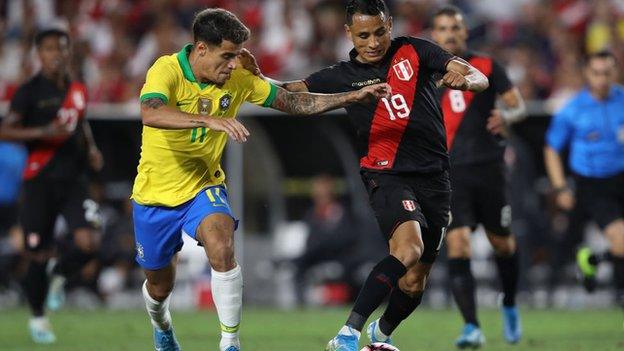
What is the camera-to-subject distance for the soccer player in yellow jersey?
860cm

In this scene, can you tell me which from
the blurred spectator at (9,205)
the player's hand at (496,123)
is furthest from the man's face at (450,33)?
the blurred spectator at (9,205)

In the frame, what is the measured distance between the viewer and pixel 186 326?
576 inches

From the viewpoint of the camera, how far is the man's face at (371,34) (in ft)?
29.6

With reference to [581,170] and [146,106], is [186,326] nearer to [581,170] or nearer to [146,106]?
[581,170]

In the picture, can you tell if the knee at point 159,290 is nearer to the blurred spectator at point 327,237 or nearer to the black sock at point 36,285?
the black sock at point 36,285

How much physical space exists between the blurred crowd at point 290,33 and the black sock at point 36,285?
20.4 ft

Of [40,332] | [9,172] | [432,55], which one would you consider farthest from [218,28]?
[9,172]

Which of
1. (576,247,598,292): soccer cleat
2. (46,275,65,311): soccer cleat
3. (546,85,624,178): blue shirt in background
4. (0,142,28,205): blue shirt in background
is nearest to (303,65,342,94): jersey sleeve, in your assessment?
(546,85,624,178): blue shirt in background

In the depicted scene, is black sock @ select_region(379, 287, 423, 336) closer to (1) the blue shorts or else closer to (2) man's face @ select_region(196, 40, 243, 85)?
(1) the blue shorts

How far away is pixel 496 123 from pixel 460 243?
1111mm

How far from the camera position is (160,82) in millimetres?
8570

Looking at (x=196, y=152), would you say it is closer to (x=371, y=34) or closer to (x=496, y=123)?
(x=371, y=34)

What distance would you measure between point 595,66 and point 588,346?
143 inches


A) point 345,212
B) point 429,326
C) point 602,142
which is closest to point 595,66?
point 602,142
